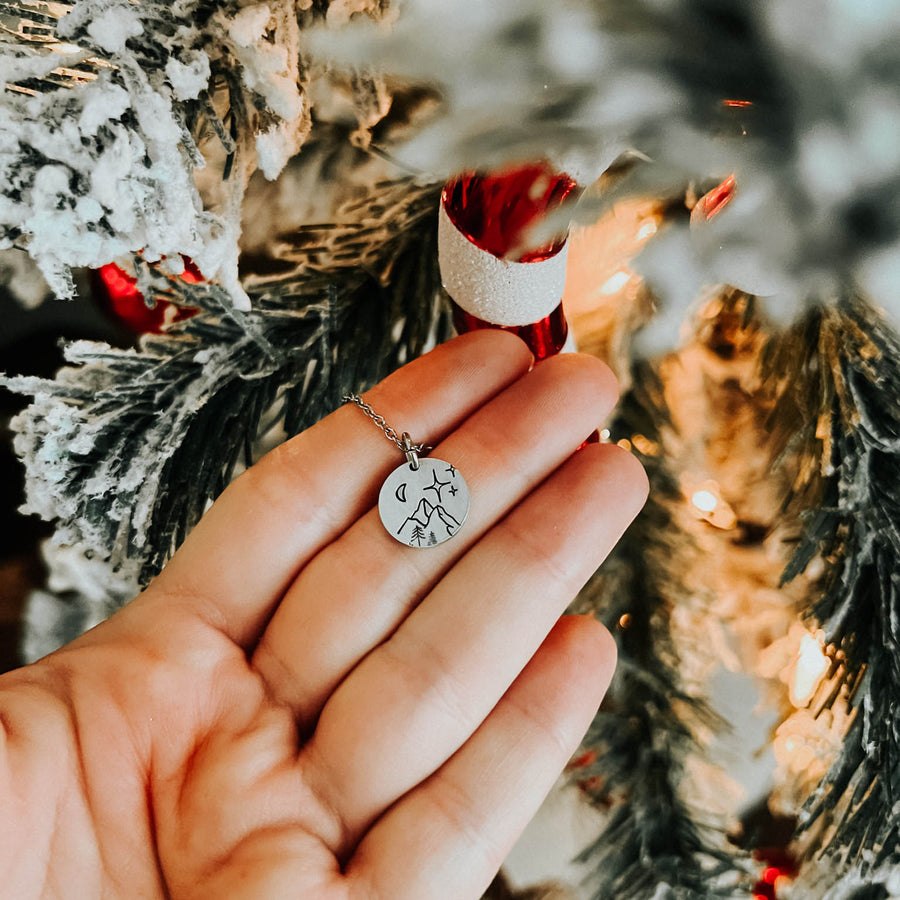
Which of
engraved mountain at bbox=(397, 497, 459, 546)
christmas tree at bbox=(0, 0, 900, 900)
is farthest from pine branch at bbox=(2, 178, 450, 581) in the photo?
engraved mountain at bbox=(397, 497, 459, 546)

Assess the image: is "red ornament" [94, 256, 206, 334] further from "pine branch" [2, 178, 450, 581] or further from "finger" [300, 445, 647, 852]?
"finger" [300, 445, 647, 852]

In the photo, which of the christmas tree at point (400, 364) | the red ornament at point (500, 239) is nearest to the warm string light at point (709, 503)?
the christmas tree at point (400, 364)

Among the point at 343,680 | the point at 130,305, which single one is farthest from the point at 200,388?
the point at 343,680

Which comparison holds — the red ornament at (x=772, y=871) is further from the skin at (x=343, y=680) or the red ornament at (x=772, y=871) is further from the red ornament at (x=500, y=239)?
the red ornament at (x=500, y=239)

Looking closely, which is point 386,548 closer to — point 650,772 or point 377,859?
point 377,859

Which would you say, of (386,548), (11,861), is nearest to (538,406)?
(386,548)

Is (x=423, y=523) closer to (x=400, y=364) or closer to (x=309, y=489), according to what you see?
(x=309, y=489)

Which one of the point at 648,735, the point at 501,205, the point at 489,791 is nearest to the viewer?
the point at 489,791
